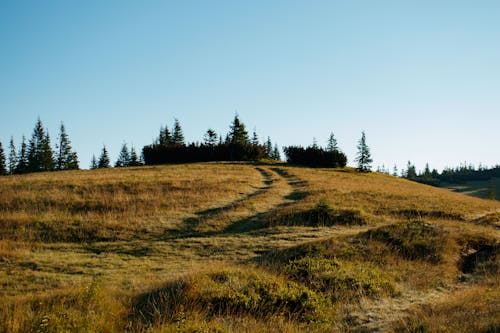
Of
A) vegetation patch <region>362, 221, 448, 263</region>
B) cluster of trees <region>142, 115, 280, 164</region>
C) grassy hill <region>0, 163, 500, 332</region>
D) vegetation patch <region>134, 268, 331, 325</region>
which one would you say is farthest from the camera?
cluster of trees <region>142, 115, 280, 164</region>

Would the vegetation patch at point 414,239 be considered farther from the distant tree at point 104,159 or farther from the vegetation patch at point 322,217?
the distant tree at point 104,159

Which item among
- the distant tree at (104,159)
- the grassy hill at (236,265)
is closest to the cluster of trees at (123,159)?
the distant tree at (104,159)

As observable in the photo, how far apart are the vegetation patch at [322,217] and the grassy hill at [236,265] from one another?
85 mm

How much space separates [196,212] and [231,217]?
2.92 m

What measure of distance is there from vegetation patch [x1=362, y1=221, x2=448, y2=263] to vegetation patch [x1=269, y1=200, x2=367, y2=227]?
503 centimetres

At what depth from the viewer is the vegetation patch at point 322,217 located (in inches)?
824

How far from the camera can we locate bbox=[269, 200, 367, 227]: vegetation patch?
20.9 metres

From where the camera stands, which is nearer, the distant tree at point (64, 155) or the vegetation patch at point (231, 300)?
the vegetation patch at point (231, 300)

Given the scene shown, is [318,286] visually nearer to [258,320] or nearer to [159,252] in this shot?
[258,320]

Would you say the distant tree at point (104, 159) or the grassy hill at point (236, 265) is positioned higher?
the distant tree at point (104, 159)

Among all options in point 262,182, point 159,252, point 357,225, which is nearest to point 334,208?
point 357,225

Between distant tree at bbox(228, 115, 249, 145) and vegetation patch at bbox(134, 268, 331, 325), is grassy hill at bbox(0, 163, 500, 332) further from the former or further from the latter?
distant tree at bbox(228, 115, 249, 145)

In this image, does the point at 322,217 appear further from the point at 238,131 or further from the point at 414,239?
the point at 238,131

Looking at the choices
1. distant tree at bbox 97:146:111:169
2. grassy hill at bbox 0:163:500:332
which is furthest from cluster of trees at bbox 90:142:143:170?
grassy hill at bbox 0:163:500:332
